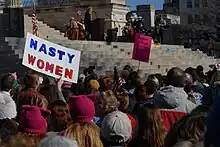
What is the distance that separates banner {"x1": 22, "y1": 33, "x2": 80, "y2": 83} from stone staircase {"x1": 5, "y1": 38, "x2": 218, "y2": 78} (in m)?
8.60

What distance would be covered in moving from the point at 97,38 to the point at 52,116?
23083mm

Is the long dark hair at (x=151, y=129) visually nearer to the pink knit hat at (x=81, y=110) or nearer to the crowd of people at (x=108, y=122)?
the crowd of people at (x=108, y=122)

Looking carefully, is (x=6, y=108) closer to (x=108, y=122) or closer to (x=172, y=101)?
(x=108, y=122)

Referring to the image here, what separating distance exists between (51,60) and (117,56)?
14.7 metres

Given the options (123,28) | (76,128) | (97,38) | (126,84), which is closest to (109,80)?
(126,84)

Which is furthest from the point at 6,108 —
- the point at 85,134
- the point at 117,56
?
the point at 117,56

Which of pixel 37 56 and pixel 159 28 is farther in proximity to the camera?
pixel 159 28

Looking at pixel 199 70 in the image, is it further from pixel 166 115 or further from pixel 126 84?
pixel 166 115

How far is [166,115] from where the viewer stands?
6.07 metres

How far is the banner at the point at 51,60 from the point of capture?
9.85 m

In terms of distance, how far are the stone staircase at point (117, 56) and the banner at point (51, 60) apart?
8596 mm

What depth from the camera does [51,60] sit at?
10031mm

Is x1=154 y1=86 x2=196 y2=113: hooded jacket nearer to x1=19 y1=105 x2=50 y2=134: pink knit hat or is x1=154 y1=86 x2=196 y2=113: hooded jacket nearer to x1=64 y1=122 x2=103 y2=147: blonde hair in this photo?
x1=64 y1=122 x2=103 y2=147: blonde hair

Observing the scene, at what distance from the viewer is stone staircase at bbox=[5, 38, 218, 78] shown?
21.1 meters
